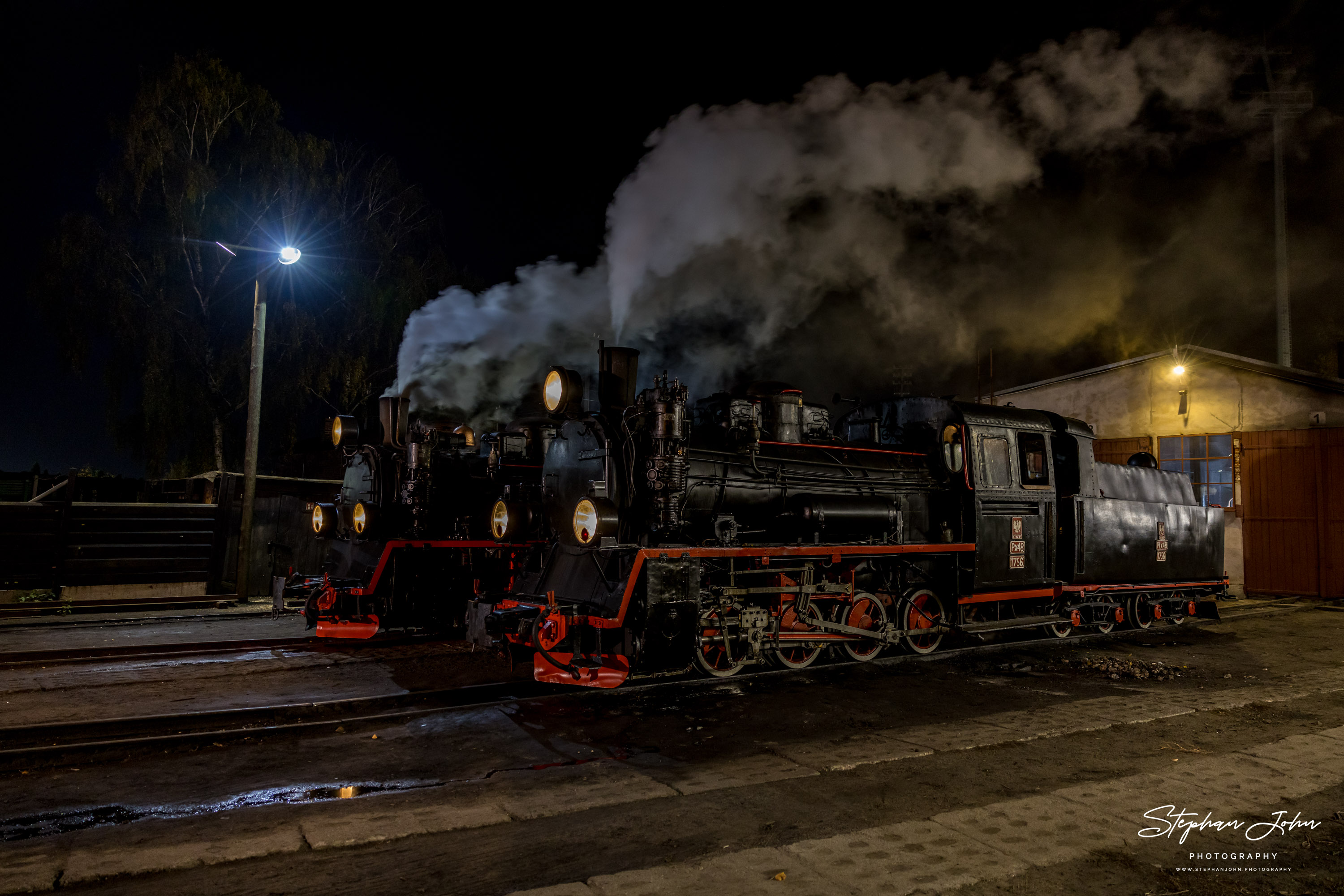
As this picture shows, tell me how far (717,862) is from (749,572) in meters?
3.60

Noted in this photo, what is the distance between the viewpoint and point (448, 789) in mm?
4363

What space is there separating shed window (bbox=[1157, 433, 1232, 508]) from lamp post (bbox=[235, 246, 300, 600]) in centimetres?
1627

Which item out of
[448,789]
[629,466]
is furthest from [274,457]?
[448,789]

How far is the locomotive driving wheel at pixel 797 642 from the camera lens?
744 cm

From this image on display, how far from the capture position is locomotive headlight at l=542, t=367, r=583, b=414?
6.86 metres

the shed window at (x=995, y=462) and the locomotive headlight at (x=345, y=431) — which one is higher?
the locomotive headlight at (x=345, y=431)

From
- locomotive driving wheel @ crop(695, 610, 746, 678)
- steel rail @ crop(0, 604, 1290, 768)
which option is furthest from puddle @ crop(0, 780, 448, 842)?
locomotive driving wheel @ crop(695, 610, 746, 678)

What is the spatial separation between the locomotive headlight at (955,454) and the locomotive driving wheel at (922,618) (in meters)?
1.37

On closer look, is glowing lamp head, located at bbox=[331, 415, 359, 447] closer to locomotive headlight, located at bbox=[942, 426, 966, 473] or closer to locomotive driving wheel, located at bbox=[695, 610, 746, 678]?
locomotive driving wheel, located at bbox=[695, 610, 746, 678]

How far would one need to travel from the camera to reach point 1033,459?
9445mm

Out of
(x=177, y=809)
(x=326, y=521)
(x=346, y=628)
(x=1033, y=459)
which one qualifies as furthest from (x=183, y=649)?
(x=1033, y=459)

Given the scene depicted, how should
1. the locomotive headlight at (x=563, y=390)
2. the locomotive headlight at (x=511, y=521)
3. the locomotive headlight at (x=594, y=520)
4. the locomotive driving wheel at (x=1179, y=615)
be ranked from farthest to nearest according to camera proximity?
the locomotive driving wheel at (x=1179, y=615) < the locomotive headlight at (x=511, y=521) < the locomotive headlight at (x=563, y=390) < the locomotive headlight at (x=594, y=520)

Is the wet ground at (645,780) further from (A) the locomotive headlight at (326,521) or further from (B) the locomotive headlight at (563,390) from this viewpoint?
(A) the locomotive headlight at (326,521)

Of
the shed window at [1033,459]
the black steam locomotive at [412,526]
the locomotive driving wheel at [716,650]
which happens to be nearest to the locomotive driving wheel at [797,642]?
the locomotive driving wheel at [716,650]
